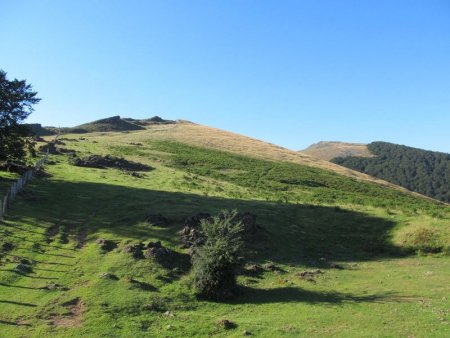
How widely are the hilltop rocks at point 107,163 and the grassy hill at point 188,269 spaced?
23.3ft

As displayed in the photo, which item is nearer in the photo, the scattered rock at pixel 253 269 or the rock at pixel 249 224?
the scattered rock at pixel 253 269

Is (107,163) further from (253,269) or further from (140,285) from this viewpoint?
(140,285)

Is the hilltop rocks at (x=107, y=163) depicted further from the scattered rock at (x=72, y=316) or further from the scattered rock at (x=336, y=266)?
the scattered rock at (x=72, y=316)

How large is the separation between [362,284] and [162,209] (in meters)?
20.1

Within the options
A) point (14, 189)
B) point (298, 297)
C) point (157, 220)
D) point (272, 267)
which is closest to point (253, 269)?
point (272, 267)

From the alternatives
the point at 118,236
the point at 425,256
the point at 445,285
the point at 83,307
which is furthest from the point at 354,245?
the point at 83,307

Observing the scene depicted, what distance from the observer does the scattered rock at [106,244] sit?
107 feet

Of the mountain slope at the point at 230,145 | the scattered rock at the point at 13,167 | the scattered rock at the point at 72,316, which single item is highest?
the mountain slope at the point at 230,145

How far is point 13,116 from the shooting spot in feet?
174

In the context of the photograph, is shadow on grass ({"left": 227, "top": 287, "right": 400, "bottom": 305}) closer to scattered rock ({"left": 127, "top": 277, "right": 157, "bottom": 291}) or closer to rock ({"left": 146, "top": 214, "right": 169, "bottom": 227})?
scattered rock ({"left": 127, "top": 277, "right": 157, "bottom": 291})

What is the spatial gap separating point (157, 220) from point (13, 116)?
26.8 meters

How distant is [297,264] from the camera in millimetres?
32781

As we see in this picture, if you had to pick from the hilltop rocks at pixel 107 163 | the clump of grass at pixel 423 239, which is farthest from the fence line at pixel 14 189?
the clump of grass at pixel 423 239

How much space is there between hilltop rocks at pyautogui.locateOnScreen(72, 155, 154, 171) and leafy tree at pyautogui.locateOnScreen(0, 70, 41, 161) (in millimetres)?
12996
